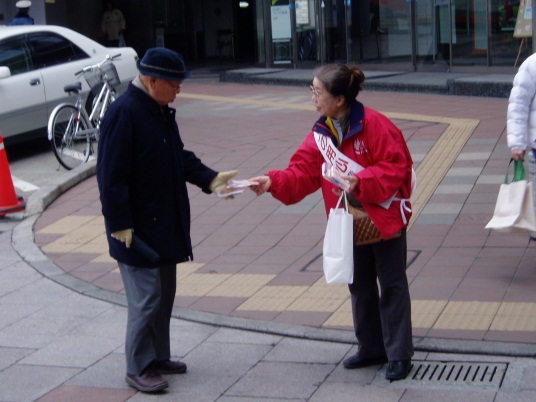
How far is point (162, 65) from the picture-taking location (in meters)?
4.84

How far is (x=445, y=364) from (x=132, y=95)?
7.04ft

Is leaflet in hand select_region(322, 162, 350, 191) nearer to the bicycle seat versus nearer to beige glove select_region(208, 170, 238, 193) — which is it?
beige glove select_region(208, 170, 238, 193)

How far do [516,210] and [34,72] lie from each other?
7.28m

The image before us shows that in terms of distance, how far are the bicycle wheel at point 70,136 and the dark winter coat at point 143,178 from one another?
20.1 ft

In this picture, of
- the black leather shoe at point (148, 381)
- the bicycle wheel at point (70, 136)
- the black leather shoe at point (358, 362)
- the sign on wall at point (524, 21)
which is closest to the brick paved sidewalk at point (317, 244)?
the black leather shoe at point (358, 362)

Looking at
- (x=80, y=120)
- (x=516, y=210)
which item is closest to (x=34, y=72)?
(x=80, y=120)

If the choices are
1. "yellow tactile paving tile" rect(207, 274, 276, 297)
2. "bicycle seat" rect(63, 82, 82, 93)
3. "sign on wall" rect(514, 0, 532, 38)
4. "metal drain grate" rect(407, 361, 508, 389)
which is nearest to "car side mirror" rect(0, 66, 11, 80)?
"bicycle seat" rect(63, 82, 82, 93)

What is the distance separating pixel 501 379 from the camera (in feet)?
16.1

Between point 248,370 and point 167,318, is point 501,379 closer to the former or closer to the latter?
point 248,370

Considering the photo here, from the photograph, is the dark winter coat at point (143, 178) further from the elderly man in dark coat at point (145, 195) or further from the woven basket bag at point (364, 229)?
the woven basket bag at point (364, 229)

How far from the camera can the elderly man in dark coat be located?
482cm

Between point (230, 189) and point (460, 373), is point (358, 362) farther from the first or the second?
point (230, 189)

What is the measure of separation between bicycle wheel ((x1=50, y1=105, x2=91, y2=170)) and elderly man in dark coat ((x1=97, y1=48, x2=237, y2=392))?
241 inches

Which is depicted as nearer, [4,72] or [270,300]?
[270,300]
